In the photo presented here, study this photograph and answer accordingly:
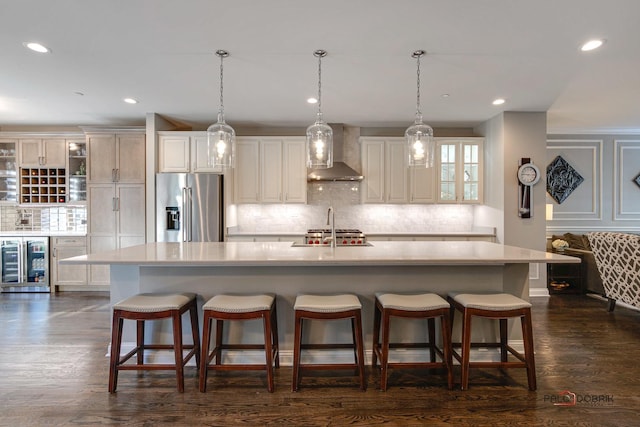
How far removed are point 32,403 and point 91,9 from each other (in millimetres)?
2530

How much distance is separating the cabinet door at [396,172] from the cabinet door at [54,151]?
15.9 ft

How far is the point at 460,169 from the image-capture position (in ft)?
16.2

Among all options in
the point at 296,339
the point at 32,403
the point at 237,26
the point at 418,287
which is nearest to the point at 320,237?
the point at 418,287

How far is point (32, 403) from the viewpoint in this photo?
2076 mm

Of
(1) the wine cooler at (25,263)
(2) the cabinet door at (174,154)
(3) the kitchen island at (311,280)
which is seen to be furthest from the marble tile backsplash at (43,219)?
(3) the kitchen island at (311,280)

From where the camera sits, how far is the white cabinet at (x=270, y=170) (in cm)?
A: 493

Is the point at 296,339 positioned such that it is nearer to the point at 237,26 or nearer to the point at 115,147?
the point at 237,26

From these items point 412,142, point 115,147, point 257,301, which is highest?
point 115,147

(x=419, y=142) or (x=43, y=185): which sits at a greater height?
(x=419, y=142)

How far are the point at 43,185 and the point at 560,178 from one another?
26.8ft

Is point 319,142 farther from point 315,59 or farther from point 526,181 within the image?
point 526,181

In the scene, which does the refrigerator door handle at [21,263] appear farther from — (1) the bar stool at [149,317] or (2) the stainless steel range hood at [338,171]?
(2) the stainless steel range hood at [338,171]

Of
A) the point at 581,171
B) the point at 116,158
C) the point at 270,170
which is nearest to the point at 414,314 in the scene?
the point at 270,170

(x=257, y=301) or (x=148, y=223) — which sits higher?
(x=148, y=223)
